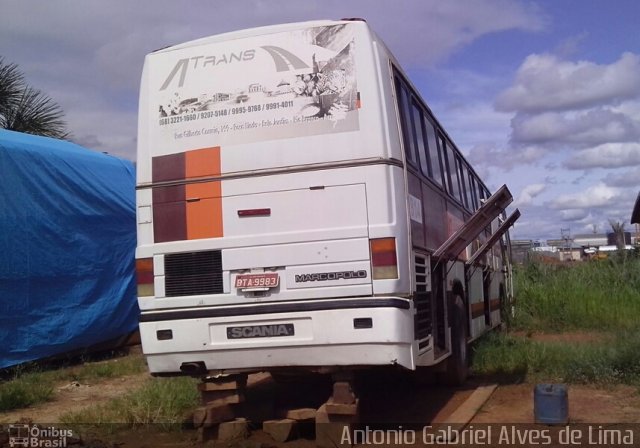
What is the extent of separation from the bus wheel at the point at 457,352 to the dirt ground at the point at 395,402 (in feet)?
0.46

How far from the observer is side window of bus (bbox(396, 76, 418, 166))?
6.79 metres

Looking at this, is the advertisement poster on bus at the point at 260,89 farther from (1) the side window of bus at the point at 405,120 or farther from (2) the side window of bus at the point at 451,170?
(2) the side window of bus at the point at 451,170

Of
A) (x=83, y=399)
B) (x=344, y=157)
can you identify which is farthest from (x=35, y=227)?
(x=344, y=157)

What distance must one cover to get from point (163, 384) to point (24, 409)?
155 centimetres

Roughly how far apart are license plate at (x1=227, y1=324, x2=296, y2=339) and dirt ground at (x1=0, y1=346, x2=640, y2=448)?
91cm

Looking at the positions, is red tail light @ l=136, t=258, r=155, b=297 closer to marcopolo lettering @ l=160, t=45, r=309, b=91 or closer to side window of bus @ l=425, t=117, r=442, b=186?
marcopolo lettering @ l=160, t=45, r=309, b=91

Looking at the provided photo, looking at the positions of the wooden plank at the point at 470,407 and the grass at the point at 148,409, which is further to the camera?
the grass at the point at 148,409

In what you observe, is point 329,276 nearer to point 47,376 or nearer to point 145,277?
point 145,277

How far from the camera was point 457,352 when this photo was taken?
28.3ft

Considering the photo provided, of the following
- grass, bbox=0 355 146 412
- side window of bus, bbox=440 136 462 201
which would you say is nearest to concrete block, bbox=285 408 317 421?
grass, bbox=0 355 146 412

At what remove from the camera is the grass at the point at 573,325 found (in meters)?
8.87

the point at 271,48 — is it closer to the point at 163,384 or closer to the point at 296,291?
the point at 296,291

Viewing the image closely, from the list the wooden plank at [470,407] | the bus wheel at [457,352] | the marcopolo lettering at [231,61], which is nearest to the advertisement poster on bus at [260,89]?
the marcopolo lettering at [231,61]

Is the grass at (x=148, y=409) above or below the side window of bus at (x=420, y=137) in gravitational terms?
below
